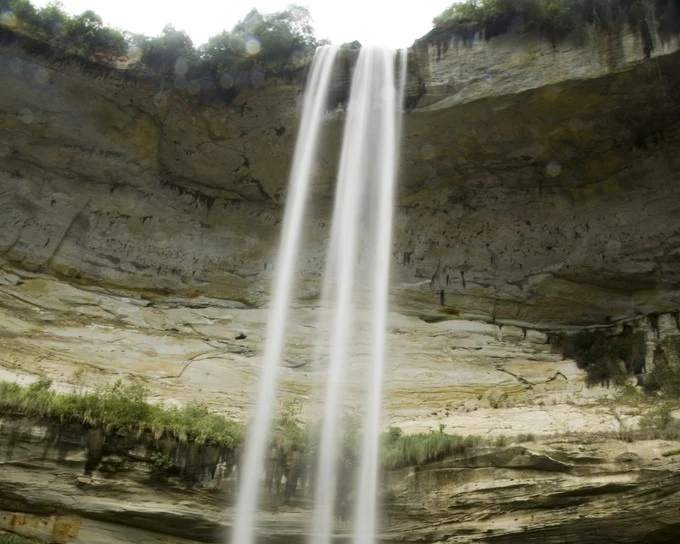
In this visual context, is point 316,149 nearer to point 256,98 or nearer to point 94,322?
point 256,98

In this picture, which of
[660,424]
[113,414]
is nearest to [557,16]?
[660,424]

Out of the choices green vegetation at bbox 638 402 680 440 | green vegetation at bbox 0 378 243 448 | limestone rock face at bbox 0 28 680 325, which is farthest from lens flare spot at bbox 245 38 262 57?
green vegetation at bbox 638 402 680 440

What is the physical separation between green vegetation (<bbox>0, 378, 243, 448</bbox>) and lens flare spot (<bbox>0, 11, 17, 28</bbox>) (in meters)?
7.30

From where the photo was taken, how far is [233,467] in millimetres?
9852

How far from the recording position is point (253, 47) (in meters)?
14.3

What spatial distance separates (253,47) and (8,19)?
4.70 m

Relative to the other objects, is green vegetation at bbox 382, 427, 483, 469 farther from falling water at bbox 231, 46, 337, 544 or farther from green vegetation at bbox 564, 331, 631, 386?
green vegetation at bbox 564, 331, 631, 386

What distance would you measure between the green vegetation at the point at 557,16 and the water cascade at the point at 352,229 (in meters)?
1.46

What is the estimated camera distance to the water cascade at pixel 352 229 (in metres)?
13.0

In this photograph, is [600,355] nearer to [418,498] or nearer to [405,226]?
[405,226]

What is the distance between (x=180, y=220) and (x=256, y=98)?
3108 mm

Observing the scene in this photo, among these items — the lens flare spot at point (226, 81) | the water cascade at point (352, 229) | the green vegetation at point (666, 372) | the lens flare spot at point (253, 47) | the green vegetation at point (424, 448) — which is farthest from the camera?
the lens flare spot at point (253, 47)

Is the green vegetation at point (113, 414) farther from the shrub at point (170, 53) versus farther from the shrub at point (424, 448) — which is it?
the shrub at point (170, 53)

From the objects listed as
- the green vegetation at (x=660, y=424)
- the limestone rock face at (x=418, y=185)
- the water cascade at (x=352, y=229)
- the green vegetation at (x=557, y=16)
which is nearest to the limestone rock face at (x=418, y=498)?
the green vegetation at (x=660, y=424)
